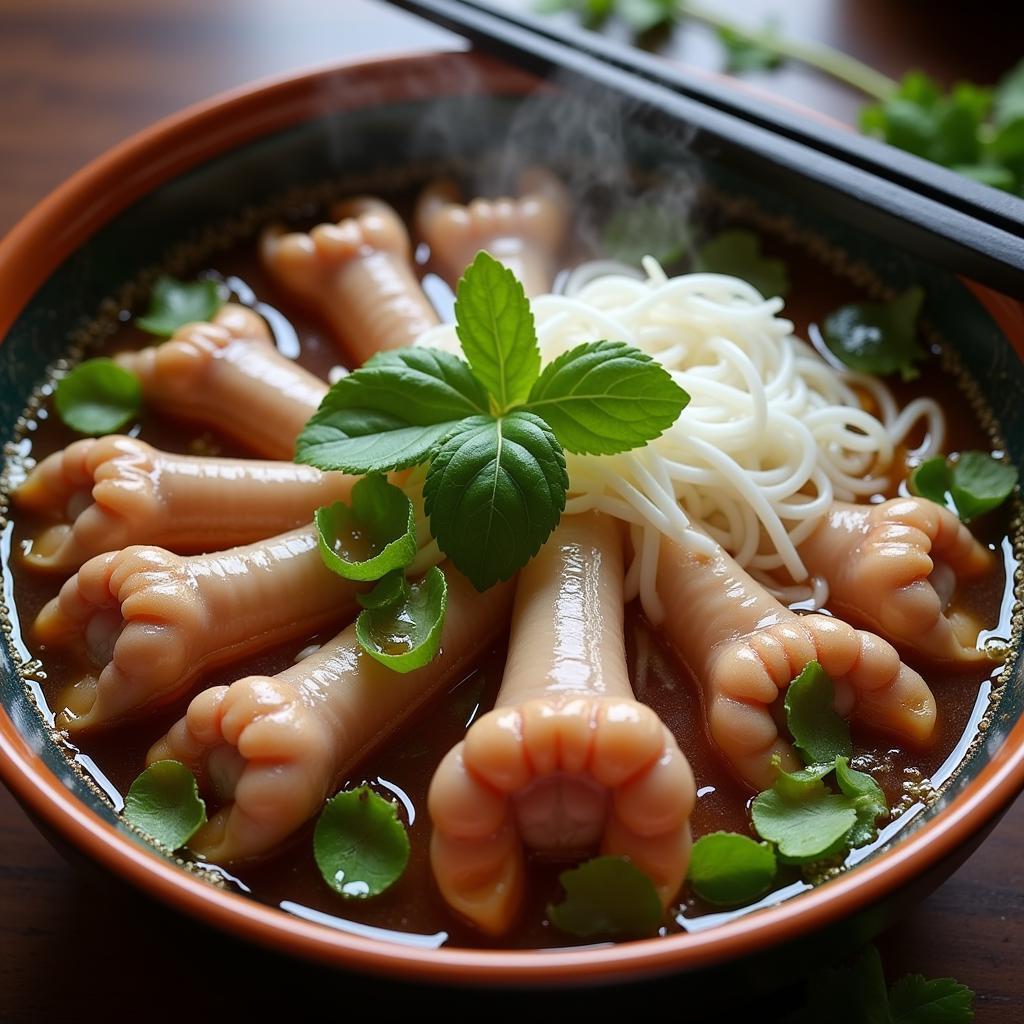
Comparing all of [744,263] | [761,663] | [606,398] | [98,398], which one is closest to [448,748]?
[761,663]

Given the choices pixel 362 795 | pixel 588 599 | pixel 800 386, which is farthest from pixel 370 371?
pixel 800 386

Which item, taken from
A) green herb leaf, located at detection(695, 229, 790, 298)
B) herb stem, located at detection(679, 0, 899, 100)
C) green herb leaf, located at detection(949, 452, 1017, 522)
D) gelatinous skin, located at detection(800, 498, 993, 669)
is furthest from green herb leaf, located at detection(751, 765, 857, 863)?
herb stem, located at detection(679, 0, 899, 100)

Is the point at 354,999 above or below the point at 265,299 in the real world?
below

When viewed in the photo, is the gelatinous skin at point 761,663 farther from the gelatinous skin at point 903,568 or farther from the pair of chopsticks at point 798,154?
the pair of chopsticks at point 798,154

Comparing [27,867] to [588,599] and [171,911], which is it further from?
[588,599]

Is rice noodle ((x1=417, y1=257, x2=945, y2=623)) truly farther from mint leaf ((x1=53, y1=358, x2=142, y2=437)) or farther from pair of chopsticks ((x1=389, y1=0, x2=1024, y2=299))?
mint leaf ((x1=53, y1=358, x2=142, y2=437))

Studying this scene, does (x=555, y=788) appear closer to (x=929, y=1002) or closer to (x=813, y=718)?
(x=813, y=718)

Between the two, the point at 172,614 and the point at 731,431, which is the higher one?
the point at 731,431
